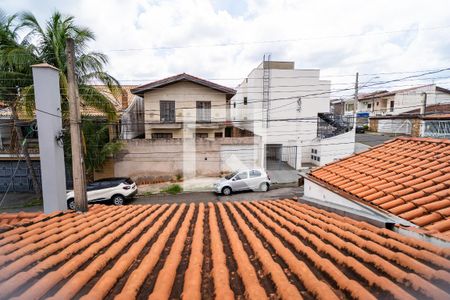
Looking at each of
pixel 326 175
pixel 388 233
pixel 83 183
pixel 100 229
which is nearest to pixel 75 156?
pixel 83 183

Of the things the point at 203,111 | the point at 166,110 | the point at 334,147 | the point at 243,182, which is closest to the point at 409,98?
the point at 334,147

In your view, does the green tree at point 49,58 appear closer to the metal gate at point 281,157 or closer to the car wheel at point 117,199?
the car wheel at point 117,199

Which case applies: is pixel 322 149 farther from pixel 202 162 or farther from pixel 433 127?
pixel 202 162

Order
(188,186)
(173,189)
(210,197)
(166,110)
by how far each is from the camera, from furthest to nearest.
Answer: (166,110) → (188,186) → (173,189) → (210,197)

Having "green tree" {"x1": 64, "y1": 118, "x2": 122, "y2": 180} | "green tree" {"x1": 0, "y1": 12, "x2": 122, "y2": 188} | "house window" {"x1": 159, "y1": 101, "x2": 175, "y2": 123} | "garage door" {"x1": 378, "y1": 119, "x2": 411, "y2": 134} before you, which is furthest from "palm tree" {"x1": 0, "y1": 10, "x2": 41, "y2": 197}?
"garage door" {"x1": 378, "y1": 119, "x2": 411, "y2": 134}

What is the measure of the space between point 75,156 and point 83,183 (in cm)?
67

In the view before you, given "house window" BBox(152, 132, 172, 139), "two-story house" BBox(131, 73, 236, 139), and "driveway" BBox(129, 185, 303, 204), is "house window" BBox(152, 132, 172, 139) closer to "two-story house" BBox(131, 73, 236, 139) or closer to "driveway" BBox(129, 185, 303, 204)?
"two-story house" BBox(131, 73, 236, 139)

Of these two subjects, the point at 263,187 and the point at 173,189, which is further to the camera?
the point at 173,189

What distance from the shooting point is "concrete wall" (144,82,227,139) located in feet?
59.1

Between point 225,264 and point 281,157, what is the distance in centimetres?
1931

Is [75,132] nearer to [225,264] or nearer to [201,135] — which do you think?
[225,264]

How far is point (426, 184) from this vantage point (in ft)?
13.7

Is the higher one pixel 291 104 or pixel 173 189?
pixel 291 104

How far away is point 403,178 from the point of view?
4711 mm
